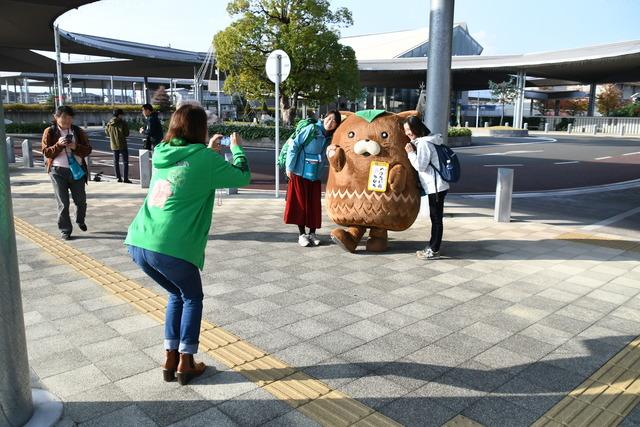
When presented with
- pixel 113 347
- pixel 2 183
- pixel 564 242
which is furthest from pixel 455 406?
pixel 564 242

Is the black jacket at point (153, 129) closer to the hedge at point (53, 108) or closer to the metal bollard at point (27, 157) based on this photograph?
the metal bollard at point (27, 157)

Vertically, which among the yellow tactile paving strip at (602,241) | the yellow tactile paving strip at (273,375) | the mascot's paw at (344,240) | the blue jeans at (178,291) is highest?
the blue jeans at (178,291)

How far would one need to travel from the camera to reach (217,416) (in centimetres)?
295

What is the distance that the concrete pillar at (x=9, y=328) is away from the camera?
268cm

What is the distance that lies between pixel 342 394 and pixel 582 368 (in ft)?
5.60

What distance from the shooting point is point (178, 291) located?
A: 10.6 ft

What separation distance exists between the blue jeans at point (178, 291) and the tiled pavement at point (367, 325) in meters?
0.31

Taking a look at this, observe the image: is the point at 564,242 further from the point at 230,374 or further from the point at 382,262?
the point at 230,374

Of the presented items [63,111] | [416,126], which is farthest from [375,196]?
[63,111]

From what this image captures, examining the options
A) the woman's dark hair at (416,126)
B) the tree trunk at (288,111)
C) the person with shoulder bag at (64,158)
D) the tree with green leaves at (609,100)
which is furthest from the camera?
the tree with green leaves at (609,100)

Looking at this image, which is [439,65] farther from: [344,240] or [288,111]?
[288,111]

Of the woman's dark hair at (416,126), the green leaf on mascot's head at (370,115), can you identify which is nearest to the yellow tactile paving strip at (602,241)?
the woman's dark hair at (416,126)

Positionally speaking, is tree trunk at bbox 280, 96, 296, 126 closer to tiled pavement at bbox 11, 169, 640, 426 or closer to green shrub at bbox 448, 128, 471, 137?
green shrub at bbox 448, 128, 471, 137

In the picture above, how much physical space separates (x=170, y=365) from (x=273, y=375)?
66 centimetres
